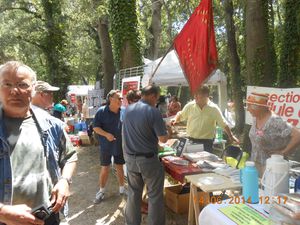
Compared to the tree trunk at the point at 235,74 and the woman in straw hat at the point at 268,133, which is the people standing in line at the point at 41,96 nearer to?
the woman in straw hat at the point at 268,133

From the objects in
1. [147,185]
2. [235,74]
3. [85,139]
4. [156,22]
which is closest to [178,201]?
[147,185]

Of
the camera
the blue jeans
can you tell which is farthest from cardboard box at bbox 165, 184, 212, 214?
the camera

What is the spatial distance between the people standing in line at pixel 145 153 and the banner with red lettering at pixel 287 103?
70.3 inches

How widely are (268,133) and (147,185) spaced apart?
62.3 inches

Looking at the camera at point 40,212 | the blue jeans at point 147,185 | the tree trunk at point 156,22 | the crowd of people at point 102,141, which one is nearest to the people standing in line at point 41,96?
the crowd of people at point 102,141

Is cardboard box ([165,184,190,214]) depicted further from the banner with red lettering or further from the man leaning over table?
the banner with red lettering

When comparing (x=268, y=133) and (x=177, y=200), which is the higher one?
(x=268, y=133)

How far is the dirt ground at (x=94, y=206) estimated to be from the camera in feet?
15.3

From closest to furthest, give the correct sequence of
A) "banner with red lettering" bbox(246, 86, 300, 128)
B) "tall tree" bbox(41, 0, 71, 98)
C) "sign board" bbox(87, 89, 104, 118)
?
"banner with red lettering" bbox(246, 86, 300, 128), "sign board" bbox(87, 89, 104, 118), "tall tree" bbox(41, 0, 71, 98)

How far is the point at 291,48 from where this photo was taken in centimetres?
1017

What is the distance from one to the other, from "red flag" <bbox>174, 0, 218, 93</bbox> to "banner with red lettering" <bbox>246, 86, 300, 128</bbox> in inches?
49.6

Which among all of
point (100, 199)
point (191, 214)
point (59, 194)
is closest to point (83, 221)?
point (100, 199)

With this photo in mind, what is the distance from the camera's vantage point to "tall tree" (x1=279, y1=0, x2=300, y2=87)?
10.0 metres

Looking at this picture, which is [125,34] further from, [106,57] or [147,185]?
[147,185]
